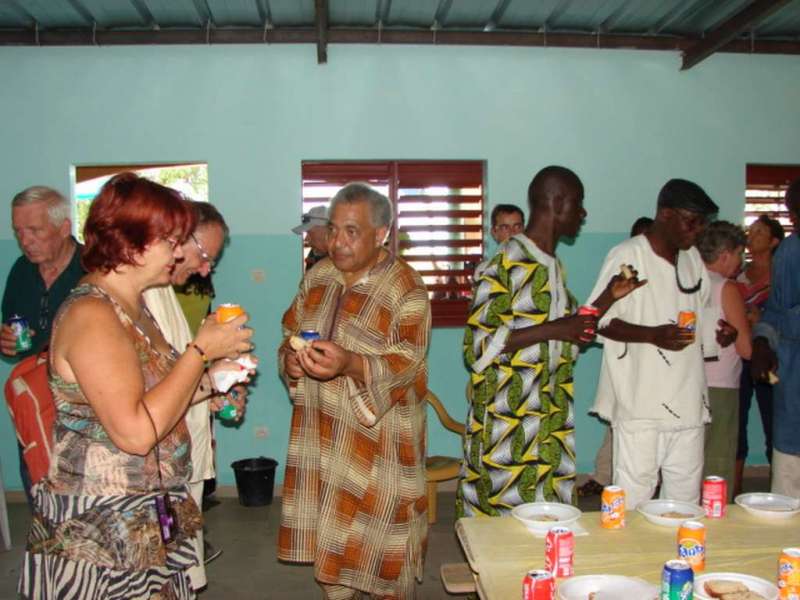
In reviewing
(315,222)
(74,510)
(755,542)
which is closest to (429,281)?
(315,222)

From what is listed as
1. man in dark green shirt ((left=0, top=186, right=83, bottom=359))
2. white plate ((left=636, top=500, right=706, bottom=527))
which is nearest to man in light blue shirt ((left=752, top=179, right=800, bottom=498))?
white plate ((left=636, top=500, right=706, bottom=527))

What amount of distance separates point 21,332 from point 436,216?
329cm

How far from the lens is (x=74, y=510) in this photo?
1.83 meters

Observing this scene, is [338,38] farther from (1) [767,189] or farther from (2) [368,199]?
(1) [767,189]

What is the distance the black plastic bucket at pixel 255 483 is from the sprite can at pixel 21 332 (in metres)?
2.45

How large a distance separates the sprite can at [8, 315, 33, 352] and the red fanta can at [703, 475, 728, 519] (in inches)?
104

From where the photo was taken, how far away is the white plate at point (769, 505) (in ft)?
7.85

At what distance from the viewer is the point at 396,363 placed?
2791 millimetres

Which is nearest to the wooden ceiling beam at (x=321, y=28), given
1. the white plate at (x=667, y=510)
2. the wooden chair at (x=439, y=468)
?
the wooden chair at (x=439, y=468)

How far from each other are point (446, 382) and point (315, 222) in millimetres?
1647

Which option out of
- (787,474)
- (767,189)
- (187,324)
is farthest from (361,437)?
(767,189)

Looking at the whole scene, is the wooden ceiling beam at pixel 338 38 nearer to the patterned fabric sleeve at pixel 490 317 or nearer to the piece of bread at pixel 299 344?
the patterned fabric sleeve at pixel 490 317

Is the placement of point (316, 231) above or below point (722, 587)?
above

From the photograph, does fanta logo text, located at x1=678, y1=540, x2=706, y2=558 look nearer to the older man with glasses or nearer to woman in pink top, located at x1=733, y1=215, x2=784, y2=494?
the older man with glasses
